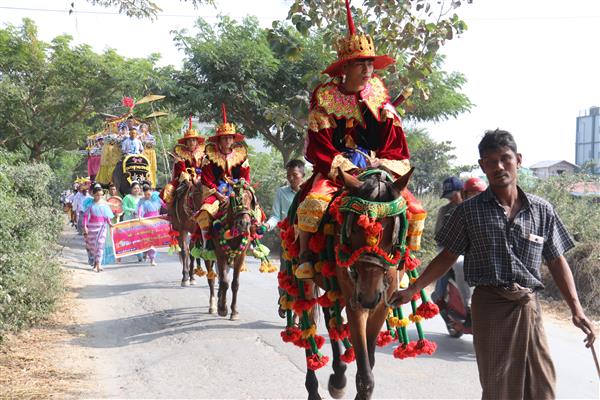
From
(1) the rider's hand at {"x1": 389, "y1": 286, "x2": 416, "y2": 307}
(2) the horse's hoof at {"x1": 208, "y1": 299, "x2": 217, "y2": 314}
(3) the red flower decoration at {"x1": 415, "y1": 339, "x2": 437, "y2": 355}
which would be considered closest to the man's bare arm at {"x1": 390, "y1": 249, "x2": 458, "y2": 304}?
(1) the rider's hand at {"x1": 389, "y1": 286, "x2": 416, "y2": 307}

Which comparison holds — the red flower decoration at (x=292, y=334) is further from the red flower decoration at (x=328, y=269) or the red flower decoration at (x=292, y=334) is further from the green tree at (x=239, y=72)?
the green tree at (x=239, y=72)

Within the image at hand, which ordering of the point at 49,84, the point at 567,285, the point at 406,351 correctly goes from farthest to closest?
the point at 49,84
the point at 406,351
the point at 567,285

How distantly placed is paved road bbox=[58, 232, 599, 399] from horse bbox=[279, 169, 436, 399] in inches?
35.3

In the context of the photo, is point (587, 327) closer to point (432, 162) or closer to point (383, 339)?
point (383, 339)

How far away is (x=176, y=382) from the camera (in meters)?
6.42

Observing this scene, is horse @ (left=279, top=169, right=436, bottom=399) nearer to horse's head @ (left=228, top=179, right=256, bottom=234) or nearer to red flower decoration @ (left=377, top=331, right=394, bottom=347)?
red flower decoration @ (left=377, top=331, right=394, bottom=347)

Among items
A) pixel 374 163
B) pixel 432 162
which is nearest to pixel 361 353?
pixel 374 163

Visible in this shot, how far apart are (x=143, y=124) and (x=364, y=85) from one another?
11.3 m

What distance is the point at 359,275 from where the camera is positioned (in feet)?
14.2

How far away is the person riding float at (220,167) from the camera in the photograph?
923 centimetres

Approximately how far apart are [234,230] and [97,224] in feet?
25.2

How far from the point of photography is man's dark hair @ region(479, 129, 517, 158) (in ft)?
12.4

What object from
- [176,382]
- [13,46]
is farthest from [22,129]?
[176,382]

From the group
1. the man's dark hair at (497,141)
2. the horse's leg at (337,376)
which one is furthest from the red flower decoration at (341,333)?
the man's dark hair at (497,141)
